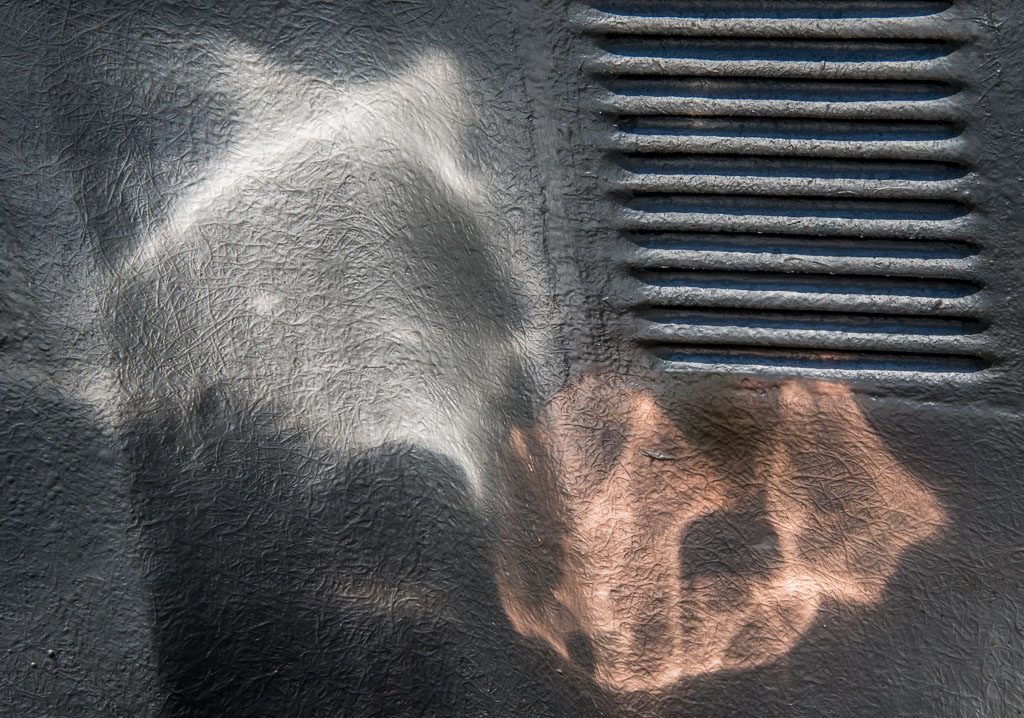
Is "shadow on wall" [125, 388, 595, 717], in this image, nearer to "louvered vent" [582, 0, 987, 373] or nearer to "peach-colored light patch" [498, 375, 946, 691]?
"peach-colored light patch" [498, 375, 946, 691]

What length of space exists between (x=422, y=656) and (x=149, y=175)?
523mm

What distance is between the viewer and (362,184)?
2.88 feet

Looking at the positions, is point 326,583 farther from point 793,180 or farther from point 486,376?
point 793,180

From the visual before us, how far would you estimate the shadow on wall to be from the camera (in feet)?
2.94

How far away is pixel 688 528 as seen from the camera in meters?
0.89

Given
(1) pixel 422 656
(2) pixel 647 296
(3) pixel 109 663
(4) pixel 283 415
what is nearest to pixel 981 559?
(2) pixel 647 296

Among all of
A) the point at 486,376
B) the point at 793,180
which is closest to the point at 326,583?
the point at 486,376

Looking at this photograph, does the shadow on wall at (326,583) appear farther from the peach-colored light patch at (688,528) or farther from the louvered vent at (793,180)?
the louvered vent at (793,180)

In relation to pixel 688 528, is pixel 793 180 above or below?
above

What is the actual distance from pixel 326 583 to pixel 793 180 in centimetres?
57

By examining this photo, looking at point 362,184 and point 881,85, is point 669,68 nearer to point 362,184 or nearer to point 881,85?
point 881,85

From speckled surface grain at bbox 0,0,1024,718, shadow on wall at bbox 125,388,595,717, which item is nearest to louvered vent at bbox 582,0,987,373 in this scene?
speckled surface grain at bbox 0,0,1024,718

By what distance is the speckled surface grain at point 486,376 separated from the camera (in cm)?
85

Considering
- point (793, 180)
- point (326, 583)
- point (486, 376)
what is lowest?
point (326, 583)
